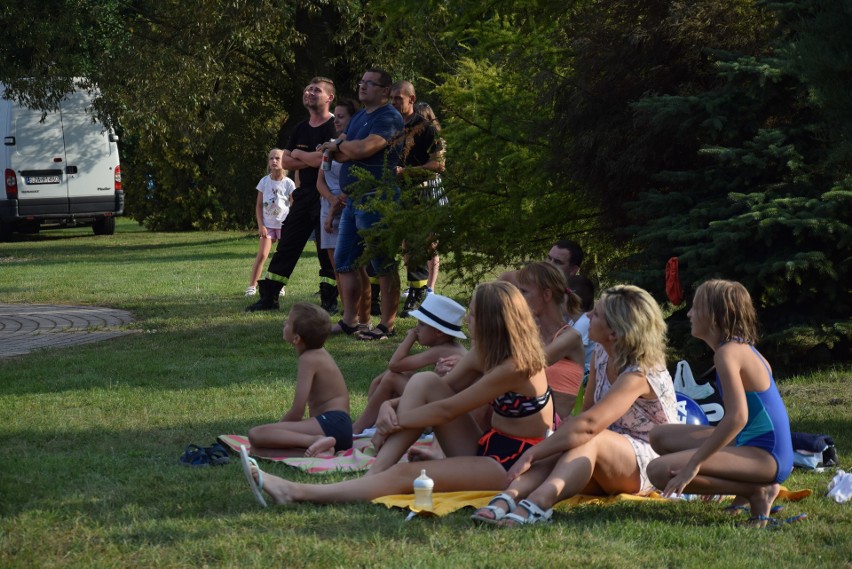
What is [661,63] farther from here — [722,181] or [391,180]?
[391,180]

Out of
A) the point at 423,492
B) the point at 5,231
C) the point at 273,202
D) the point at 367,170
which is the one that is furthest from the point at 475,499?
the point at 5,231

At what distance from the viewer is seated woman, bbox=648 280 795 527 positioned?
15.7ft

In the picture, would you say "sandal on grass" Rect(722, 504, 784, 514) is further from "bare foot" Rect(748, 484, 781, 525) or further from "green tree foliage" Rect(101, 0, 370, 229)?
"green tree foliage" Rect(101, 0, 370, 229)

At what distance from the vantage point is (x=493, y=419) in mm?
5410

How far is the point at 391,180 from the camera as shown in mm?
10000

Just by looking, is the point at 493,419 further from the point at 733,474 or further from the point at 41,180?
the point at 41,180

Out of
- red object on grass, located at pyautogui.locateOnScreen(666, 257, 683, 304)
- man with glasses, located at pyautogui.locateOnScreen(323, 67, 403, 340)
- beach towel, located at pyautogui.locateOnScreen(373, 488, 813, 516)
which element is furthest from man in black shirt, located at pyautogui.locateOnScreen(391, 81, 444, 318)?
beach towel, located at pyautogui.locateOnScreen(373, 488, 813, 516)

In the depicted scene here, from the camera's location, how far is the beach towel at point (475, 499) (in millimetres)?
4996

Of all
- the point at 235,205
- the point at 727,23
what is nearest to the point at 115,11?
the point at 235,205

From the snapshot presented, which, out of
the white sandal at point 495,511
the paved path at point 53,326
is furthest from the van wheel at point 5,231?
the white sandal at point 495,511

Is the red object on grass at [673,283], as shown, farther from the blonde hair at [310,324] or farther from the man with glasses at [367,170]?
the man with glasses at [367,170]

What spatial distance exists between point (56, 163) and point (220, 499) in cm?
2222

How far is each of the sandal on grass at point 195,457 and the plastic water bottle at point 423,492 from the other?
1434mm

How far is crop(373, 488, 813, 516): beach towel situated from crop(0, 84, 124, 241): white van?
21558 millimetres
